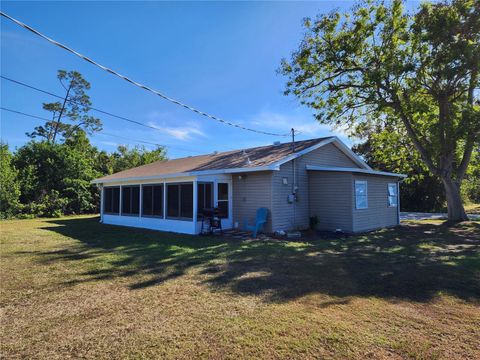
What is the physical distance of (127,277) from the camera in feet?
18.0

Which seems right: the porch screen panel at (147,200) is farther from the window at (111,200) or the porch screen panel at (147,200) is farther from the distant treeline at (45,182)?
the distant treeline at (45,182)

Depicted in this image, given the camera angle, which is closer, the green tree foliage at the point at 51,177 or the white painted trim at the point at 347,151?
the white painted trim at the point at 347,151

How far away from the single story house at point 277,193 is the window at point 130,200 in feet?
1.04

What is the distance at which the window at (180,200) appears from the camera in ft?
37.3

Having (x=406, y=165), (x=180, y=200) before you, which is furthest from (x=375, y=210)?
(x=406, y=165)

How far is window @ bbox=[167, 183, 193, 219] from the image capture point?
11359 millimetres

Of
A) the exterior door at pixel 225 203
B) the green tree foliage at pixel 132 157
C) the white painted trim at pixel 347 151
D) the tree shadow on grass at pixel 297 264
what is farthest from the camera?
the green tree foliage at pixel 132 157

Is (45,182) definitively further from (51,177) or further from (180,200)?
(180,200)

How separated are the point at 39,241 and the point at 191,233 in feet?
15.7

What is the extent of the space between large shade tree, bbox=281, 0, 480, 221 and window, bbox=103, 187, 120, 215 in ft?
34.7

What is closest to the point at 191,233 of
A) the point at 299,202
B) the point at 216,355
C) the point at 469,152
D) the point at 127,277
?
Answer: the point at 299,202

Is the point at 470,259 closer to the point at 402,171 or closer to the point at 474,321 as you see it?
the point at 474,321

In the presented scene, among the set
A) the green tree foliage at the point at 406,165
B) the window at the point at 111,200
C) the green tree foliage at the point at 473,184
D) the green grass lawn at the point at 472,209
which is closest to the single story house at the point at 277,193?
the window at the point at 111,200

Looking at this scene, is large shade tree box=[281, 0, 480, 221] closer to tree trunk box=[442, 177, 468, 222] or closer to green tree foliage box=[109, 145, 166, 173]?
tree trunk box=[442, 177, 468, 222]
